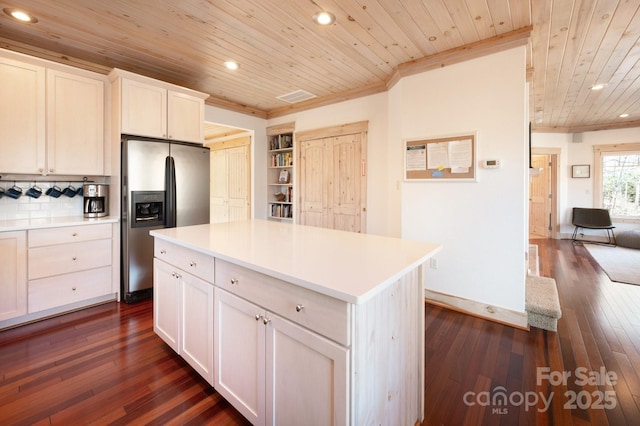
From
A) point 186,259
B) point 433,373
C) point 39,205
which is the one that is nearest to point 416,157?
point 433,373

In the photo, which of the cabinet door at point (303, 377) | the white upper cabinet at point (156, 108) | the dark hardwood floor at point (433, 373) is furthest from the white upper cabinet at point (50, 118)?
the cabinet door at point (303, 377)

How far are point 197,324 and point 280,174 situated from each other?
365 centimetres

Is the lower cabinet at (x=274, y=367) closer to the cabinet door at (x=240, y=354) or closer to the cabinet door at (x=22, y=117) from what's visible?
the cabinet door at (x=240, y=354)

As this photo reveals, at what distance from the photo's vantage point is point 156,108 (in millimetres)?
3172

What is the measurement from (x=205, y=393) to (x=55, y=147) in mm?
2712

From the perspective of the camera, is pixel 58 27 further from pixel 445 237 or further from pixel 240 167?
pixel 445 237

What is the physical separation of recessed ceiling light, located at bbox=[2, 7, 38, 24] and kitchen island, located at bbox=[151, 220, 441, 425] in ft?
7.02

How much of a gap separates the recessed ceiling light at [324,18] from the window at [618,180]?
720cm

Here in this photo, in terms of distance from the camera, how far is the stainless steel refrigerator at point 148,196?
2.99 m

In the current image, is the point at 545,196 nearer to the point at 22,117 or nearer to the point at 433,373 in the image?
the point at 433,373

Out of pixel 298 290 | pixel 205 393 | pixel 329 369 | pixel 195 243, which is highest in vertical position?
pixel 195 243

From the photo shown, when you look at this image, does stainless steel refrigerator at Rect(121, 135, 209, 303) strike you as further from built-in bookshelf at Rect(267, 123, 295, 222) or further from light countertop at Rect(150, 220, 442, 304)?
built-in bookshelf at Rect(267, 123, 295, 222)

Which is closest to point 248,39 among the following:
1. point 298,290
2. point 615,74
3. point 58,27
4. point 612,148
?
point 58,27

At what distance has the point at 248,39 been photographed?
2.62 meters
